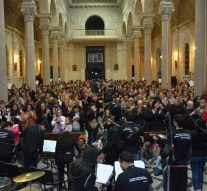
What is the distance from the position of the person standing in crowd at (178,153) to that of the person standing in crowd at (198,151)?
14.4 inches

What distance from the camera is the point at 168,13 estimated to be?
20234 millimetres

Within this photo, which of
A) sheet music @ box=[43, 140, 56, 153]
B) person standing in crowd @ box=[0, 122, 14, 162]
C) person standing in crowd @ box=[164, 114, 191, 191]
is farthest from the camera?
sheet music @ box=[43, 140, 56, 153]

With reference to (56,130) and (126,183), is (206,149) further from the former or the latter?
(56,130)

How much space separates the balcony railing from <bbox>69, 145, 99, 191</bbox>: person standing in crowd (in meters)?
39.4

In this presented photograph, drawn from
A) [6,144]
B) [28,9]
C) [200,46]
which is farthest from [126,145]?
[28,9]

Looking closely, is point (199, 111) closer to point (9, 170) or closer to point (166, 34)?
point (9, 170)

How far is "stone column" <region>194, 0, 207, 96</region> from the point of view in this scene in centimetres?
1509

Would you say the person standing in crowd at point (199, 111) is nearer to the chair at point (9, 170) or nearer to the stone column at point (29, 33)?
the chair at point (9, 170)

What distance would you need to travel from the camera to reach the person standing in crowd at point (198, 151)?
23.6ft

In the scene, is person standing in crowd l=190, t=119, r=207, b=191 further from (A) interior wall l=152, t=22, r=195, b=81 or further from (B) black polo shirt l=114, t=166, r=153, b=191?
(A) interior wall l=152, t=22, r=195, b=81

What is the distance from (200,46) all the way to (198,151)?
8638mm

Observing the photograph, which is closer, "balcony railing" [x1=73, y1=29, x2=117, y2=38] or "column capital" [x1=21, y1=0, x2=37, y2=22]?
"column capital" [x1=21, y1=0, x2=37, y2=22]

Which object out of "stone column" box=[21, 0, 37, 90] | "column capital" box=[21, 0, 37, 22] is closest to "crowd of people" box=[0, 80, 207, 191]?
"stone column" box=[21, 0, 37, 90]

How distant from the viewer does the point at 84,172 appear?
5508mm
